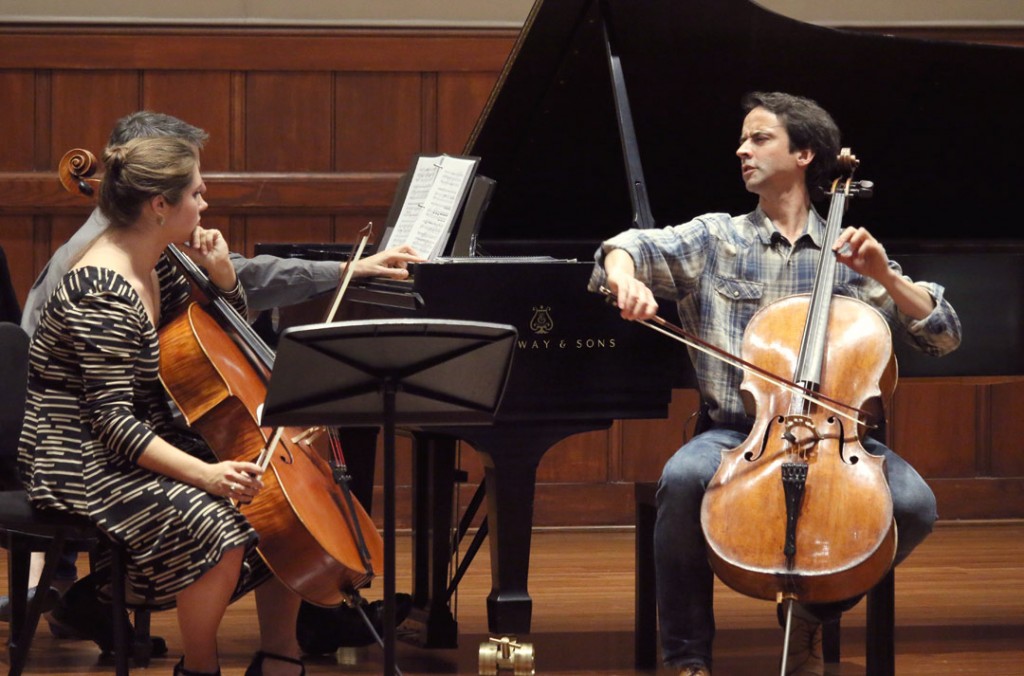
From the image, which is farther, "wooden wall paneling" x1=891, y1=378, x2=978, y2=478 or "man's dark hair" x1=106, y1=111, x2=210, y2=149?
"wooden wall paneling" x1=891, y1=378, x2=978, y2=478

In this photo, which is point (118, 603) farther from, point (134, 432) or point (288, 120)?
point (288, 120)

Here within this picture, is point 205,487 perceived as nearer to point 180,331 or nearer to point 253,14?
point 180,331

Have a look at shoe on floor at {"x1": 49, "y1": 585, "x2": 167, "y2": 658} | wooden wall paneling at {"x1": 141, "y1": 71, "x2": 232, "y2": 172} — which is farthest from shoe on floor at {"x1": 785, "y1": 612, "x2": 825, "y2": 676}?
wooden wall paneling at {"x1": 141, "y1": 71, "x2": 232, "y2": 172}

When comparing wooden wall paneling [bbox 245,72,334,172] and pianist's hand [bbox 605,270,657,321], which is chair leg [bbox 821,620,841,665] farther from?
wooden wall paneling [bbox 245,72,334,172]

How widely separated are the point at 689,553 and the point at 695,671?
0.22 m

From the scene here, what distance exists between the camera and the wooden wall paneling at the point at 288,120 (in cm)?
502

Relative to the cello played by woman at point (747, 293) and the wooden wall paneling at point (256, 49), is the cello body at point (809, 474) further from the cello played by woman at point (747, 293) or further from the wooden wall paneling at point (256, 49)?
the wooden wall paneling at point (256, 49)

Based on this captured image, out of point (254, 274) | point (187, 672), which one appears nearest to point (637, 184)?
point (254, 274)

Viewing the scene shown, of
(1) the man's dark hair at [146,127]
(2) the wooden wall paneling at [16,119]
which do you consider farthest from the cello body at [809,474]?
(2) the wooden wall paneling at [16,119]

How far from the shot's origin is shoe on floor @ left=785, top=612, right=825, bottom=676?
2.96 m

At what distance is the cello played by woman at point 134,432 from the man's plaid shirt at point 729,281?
88cm

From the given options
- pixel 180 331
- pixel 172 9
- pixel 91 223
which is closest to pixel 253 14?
pixel 172 9

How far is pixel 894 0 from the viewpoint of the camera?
521 cm

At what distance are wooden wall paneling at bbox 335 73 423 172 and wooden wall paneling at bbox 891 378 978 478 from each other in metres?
2.04
